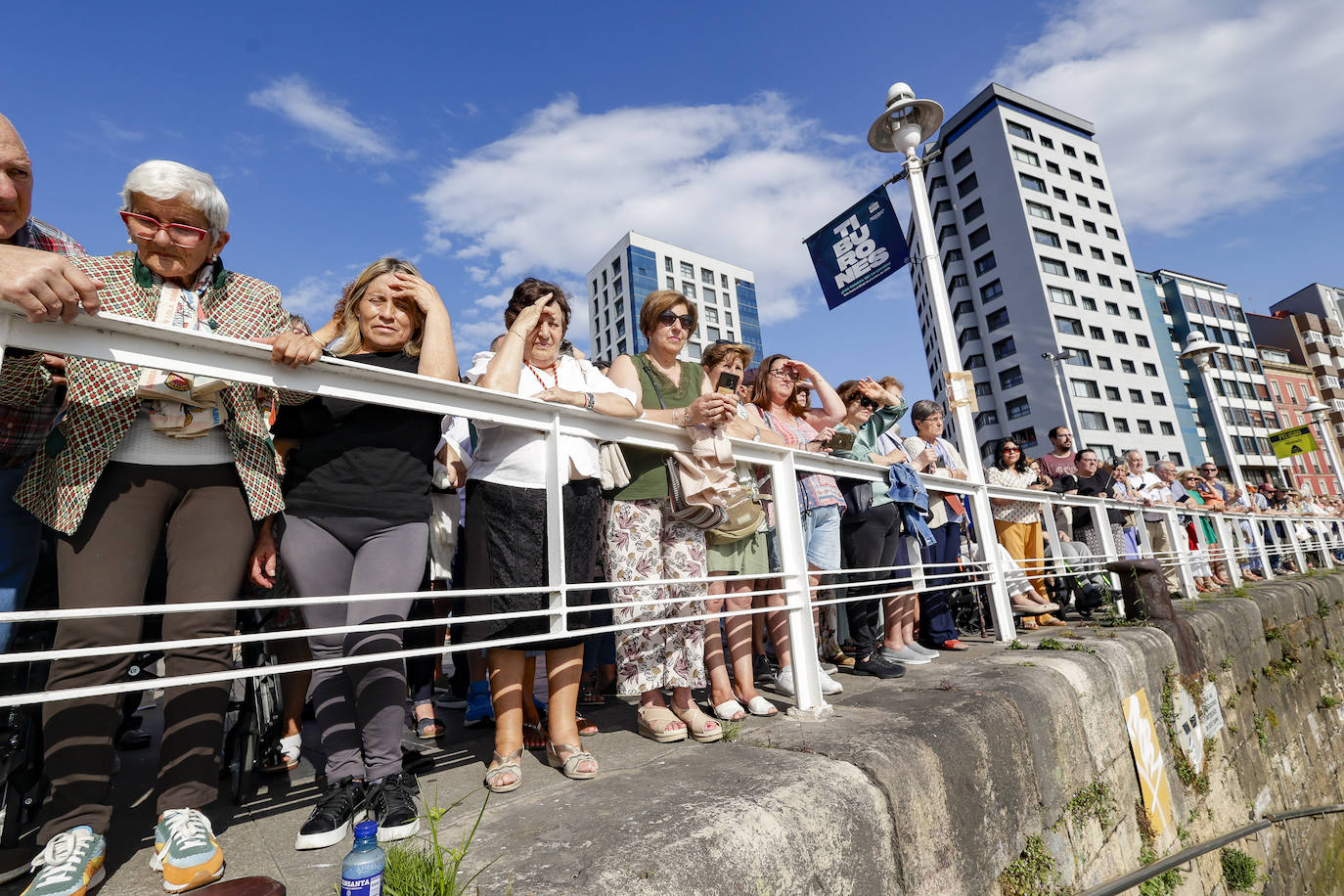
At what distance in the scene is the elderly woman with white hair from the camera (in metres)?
1.53

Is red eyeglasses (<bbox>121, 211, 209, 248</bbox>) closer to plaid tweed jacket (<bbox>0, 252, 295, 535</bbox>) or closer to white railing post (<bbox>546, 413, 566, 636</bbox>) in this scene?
plaid tweed jacket (<bbox>0, 252, 295, 535</bbox>)

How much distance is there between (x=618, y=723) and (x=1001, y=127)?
53132 mm

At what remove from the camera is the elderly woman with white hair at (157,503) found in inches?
60.4

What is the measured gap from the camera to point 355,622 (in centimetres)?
199

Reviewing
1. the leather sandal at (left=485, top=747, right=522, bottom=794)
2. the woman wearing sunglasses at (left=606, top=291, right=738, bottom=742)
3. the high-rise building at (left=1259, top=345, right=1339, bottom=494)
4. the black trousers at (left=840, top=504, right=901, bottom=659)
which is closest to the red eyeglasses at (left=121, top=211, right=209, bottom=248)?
the woman wearing sunglasses at (left=606, top=291, right=738, bottom=742)

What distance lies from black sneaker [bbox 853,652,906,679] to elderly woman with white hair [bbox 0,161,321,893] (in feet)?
10.6

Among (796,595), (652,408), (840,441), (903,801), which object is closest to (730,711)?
(796,595)

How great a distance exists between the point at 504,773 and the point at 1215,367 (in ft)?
195

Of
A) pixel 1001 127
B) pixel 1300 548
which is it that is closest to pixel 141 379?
pixel 1300 548

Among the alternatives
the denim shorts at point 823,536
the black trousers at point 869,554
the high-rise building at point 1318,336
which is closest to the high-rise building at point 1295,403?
the high-rise building at point 1318,336

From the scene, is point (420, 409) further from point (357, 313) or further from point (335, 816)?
point (335, 816)

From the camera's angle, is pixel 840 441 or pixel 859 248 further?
pixel 859 248

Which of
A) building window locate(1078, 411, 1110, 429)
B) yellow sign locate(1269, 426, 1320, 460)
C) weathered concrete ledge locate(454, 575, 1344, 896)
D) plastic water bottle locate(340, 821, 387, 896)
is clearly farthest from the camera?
building window locate(1078, 411, 1110, 429)

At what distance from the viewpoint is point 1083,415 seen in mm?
40812
